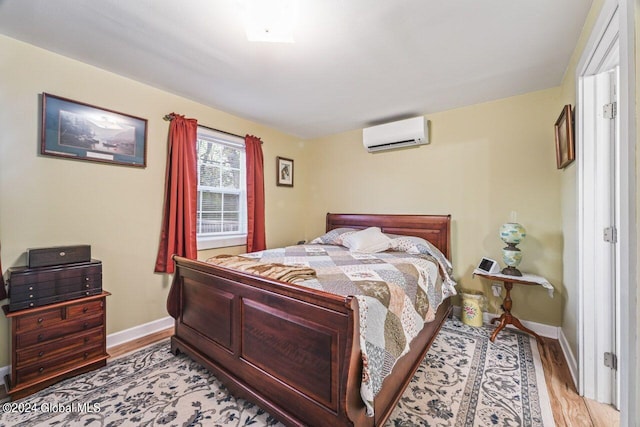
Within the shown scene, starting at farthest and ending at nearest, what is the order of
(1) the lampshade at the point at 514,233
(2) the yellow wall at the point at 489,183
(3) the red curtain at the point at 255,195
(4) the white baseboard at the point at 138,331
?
(3) the red curtain at the point at 255,195 → (2) the yellow wall at the point at 489,183 → (1) the lampshade at the point at 514,233 → (4) the white baseboard at the point at 138,331

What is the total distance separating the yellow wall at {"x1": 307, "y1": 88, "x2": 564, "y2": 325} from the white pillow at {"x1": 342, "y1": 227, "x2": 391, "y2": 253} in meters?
0.63

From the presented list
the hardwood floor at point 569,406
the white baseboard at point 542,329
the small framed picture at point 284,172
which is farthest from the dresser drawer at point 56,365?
the white baseboard at point 542,329

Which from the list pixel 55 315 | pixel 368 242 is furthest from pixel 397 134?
pixel 55 315

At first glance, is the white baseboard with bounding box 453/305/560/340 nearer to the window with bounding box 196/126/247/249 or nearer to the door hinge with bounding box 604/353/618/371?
the door hinge with bounding box 604/353/618/371

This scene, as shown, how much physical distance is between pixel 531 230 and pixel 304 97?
272 centimetres

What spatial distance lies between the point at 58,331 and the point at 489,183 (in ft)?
13.3

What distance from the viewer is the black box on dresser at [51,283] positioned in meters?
1.76

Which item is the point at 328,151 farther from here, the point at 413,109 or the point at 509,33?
the point at 509,33

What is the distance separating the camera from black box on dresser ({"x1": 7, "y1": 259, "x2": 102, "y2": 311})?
5.76 ft

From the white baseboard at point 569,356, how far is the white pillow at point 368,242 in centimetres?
166

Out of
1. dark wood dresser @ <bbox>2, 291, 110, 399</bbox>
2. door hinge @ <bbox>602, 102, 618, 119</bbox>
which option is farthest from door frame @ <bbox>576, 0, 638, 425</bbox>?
dark wood dresser @ <bbox>2, 291, 110, 399</bbox>

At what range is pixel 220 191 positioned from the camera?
3.38 meters

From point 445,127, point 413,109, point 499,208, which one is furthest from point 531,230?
point 413,109

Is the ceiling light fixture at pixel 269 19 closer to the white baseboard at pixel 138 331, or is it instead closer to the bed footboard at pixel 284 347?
the bed footboard at pixel 284 347
